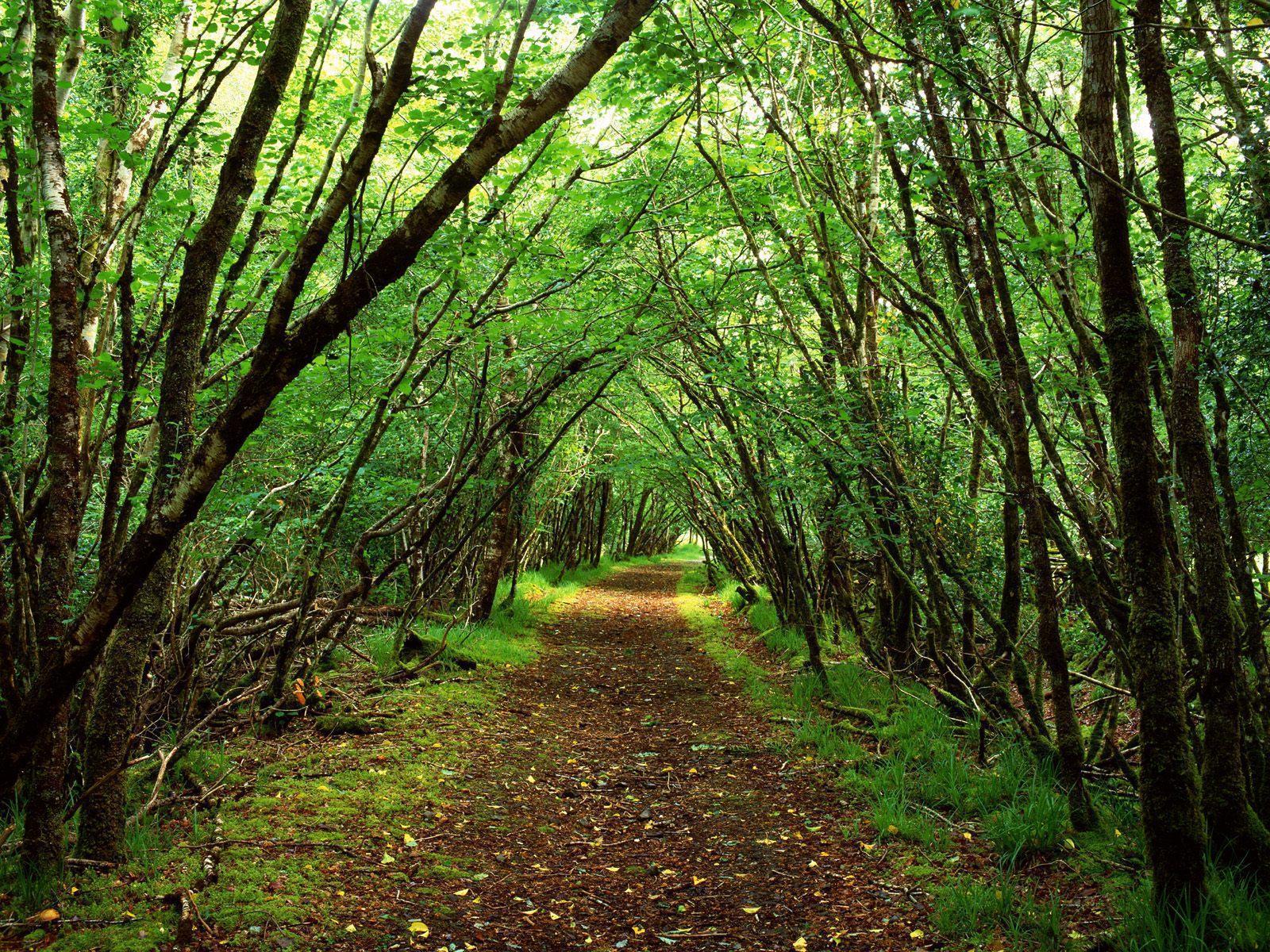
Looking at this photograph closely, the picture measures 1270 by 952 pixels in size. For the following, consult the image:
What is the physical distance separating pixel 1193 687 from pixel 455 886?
424 cm

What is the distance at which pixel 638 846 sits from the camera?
4.60 m

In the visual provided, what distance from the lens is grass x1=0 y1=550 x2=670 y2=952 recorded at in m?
3.12

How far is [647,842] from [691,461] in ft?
18.2

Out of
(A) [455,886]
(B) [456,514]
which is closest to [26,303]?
(A) [455,886]

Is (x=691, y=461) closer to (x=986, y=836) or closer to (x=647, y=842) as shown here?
(x=647, y=842)

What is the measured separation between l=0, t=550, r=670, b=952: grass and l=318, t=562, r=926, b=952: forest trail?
0.72 feet

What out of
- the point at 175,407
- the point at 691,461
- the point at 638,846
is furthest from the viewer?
the point at 691,461

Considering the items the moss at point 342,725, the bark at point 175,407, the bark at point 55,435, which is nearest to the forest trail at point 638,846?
the moss at point 342,725

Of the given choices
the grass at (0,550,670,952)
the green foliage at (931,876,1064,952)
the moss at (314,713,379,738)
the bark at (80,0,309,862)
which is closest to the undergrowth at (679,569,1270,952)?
the green foliage at (931,876,1064,952)

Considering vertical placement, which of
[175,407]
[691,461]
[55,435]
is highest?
[691,461]

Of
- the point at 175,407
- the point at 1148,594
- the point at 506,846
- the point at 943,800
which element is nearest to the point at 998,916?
the point at 943,800

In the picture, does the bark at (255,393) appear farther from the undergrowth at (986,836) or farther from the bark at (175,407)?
the undergrowth at (986,836)

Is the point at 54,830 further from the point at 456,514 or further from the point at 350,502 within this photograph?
the point at 456,514

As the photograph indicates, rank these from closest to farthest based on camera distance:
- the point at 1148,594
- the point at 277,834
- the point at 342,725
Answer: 1. the point at 1148,594
2. the point at 277,834
3. the point at 342,725
